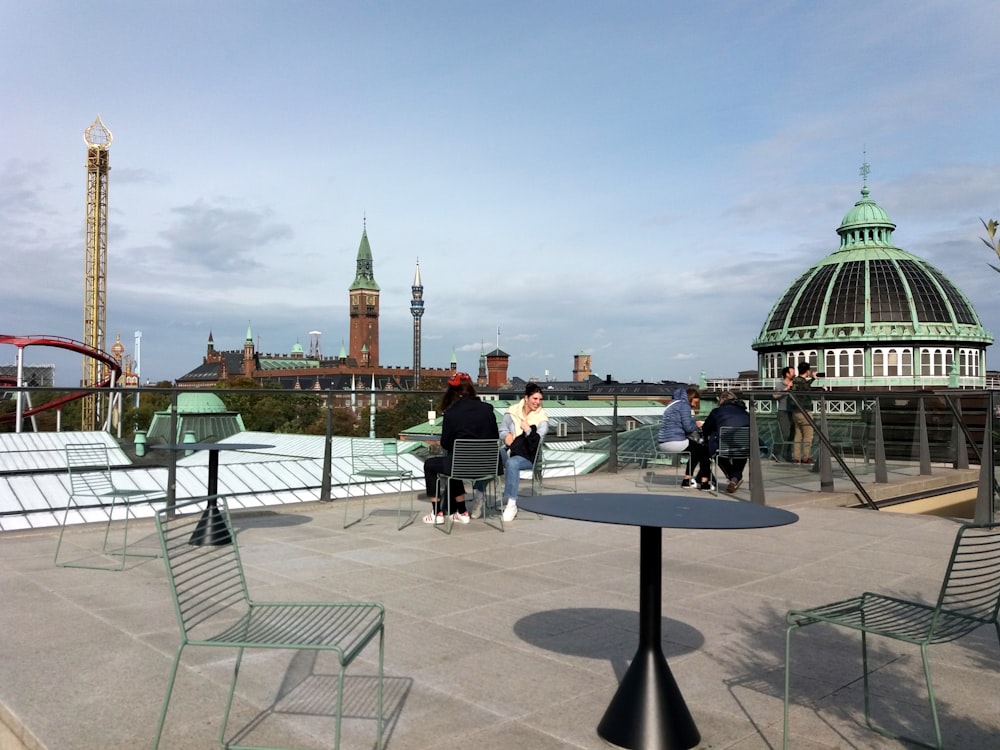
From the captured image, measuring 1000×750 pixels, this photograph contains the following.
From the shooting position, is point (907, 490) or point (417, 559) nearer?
point (417, 559)

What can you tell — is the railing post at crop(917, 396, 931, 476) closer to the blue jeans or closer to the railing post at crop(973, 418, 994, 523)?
the railing post at crop(973, 418, 994, 523)

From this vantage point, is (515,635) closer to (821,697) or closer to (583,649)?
(583,649)

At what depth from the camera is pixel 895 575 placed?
21.6 ft

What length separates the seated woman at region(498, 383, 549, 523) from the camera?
30.6ft

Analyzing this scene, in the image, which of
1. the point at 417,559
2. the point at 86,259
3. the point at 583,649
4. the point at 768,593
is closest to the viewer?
the point at 583,649

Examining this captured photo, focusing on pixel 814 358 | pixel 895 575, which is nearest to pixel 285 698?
pixel 895 575

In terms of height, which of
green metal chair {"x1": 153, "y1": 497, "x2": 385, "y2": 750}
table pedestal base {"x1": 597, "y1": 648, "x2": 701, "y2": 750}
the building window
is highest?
the building window

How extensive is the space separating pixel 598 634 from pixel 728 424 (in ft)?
21.9

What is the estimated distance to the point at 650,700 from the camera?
341 cm

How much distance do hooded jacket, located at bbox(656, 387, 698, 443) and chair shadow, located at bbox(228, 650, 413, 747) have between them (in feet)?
25.6

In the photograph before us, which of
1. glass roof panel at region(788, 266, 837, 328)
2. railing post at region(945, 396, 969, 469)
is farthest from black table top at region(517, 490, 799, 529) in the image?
glass roof panel at region(788, 266, 837, 328)

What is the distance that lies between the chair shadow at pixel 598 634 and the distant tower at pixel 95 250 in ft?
354

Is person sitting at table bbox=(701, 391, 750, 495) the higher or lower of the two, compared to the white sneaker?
→ higher

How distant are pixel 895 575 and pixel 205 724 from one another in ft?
17.1
